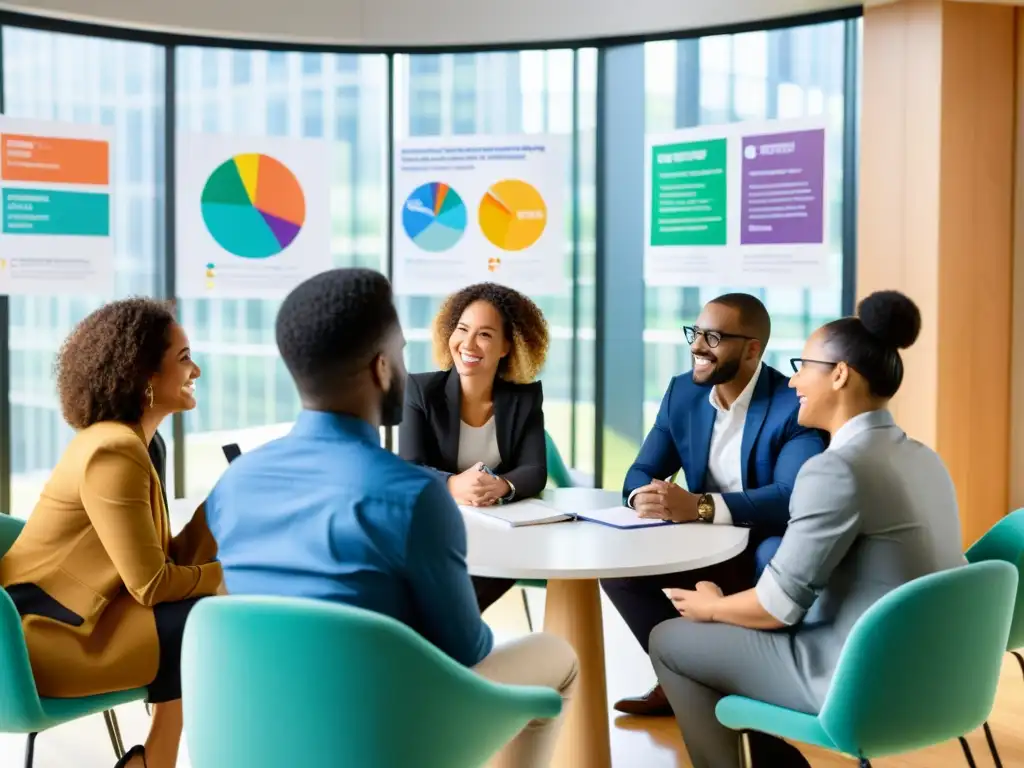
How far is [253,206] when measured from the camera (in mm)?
5863

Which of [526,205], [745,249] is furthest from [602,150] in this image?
[745,249]

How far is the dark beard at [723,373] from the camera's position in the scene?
3453 millimetres

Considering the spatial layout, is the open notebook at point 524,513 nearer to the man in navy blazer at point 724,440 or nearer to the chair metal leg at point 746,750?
the man in navy blazer at point 724,440

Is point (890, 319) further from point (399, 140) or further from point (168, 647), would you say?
point (399, 140)

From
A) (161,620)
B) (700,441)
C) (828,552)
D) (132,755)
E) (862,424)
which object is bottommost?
(132,755)

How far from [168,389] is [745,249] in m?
3.47

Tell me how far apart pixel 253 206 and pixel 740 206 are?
8.44 feet

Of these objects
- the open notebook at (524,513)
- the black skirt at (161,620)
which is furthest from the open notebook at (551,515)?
the black skirt at (161,620)

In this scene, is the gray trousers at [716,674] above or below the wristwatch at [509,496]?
below

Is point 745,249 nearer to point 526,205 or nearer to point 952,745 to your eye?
point 526,205

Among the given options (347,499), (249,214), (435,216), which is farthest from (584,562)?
(249,214)

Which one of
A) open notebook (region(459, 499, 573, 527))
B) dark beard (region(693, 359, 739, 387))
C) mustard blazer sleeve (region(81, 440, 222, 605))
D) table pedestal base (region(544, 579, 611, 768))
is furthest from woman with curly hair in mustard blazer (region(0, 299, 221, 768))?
dark beard (region(693, 359, 739, 387))

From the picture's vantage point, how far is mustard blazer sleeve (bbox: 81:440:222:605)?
96.3 inches

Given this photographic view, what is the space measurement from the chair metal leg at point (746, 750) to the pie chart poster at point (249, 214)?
13.4ft
